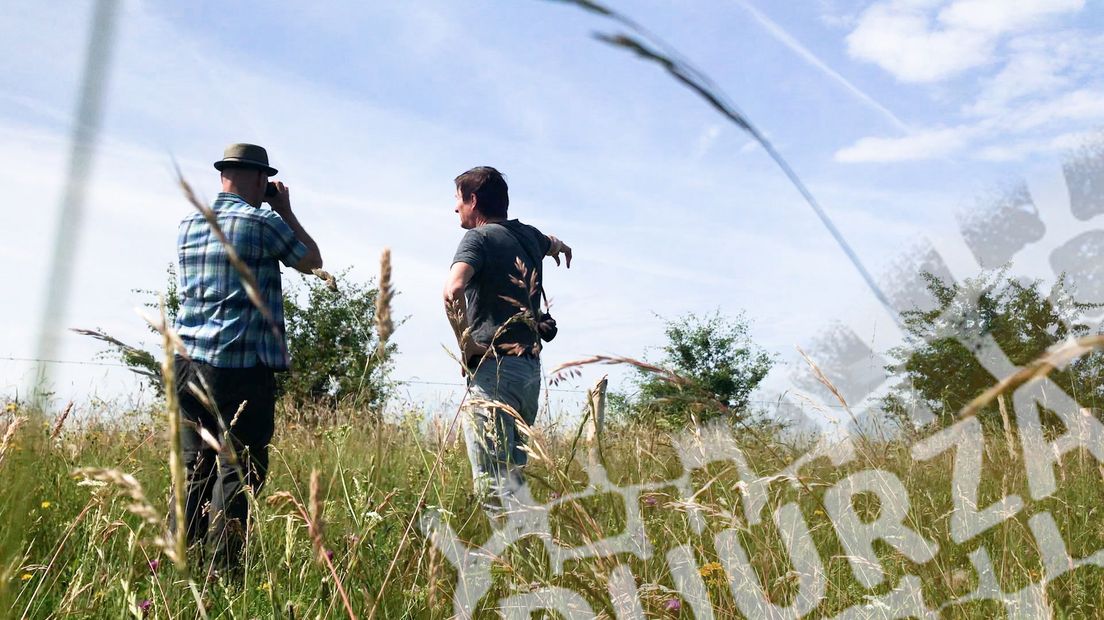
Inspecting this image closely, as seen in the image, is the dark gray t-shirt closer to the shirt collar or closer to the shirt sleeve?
the shirt sleeve

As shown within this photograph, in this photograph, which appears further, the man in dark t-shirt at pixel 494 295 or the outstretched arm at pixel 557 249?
the outstretched arm at pixel 557 249

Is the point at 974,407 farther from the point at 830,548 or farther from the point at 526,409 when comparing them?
the point at 526,409

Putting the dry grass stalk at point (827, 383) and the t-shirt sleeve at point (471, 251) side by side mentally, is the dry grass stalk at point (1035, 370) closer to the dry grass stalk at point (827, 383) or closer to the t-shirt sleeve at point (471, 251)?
the dry grass stalk at point (827, 383)

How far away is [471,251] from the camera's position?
3.65 metres

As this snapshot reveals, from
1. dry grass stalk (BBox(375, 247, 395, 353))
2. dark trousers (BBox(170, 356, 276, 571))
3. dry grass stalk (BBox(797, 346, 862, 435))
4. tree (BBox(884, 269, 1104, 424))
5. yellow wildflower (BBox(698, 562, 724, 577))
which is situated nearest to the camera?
dry grass stalk (BBox(375, 247, 395, 353))

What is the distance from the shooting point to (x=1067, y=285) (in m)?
6.03

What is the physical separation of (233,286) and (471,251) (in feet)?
3.47

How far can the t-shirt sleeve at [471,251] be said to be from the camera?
142 inches

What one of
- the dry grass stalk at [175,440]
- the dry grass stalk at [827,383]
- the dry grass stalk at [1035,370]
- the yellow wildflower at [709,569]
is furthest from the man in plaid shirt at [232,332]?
the dry grass stalk at [1035,370]

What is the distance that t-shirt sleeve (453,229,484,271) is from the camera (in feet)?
11.9

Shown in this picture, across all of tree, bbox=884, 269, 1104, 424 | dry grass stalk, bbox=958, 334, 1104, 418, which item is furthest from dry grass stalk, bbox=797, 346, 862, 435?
tree, bbox=884, 269, 1104, 424

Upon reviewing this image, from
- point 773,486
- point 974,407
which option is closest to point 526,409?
point 773,486

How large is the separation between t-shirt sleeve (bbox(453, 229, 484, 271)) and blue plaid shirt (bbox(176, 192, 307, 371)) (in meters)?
0.69

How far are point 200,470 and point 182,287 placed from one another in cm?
84
